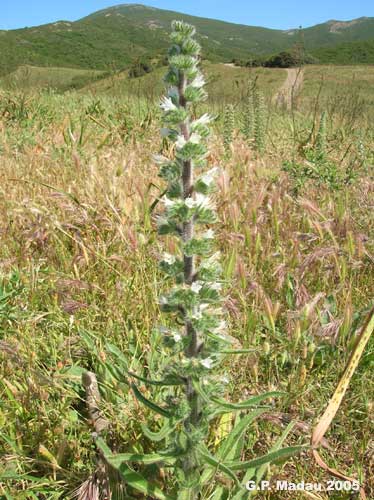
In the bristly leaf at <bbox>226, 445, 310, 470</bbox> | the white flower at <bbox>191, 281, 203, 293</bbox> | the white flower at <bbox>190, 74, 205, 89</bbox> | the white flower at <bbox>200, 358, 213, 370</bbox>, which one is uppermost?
the white flower at <bbox>190, 74, 205, 89</bbox>

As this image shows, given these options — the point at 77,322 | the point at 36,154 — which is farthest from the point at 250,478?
the point at 36,154

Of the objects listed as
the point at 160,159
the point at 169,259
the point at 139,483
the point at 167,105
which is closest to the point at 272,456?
the point at 139,483

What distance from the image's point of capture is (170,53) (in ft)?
5.64

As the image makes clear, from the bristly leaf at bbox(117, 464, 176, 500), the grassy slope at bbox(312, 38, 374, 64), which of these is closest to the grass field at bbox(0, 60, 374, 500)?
the bristly leaf at bbox(117, 464, 176, 500)

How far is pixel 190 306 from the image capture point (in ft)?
5.96

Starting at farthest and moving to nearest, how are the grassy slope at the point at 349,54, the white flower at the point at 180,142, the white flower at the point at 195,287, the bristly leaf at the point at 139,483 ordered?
the grassy slope at the point at 349,54, the bristly leaf at the point at 139,483, the white flower at the point at 195,287, the white flower at the point at 180,142

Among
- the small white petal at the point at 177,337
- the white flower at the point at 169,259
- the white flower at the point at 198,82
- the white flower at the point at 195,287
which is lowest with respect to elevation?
the small white petal at the point at 177,337

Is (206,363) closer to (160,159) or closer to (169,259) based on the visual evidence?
(169,259)

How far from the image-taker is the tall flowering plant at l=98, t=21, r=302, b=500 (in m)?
1.70

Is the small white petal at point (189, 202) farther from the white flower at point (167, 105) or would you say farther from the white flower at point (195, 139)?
the white flower at point (167, 105)

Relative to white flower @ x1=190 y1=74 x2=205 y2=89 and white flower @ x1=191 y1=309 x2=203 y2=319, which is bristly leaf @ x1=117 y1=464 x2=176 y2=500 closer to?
white flower @ x1=191 y1=309 x2=203 y2=319

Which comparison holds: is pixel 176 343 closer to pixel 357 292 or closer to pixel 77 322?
pixel 77 322

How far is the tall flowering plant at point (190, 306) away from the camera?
1698 mm

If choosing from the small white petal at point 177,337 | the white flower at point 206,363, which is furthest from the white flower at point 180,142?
the white flower at point 206,363
